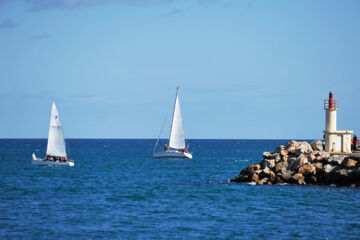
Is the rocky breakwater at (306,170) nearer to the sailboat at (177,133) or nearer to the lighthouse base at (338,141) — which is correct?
the lighthouse base at (338,141)

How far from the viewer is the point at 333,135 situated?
49.3 metres

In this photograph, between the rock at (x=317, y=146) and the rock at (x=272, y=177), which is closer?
the rock at (x=272, y=177)

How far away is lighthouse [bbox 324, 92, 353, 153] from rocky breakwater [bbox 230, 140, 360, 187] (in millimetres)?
2728

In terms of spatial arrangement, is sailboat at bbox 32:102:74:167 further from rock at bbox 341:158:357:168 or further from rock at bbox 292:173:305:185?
rock at bbox 341:158:357:168

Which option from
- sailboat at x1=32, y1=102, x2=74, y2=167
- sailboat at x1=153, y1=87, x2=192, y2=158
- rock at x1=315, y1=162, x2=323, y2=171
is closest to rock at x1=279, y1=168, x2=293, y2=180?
rock at x1=315, y1=162, x2=323, y2=171

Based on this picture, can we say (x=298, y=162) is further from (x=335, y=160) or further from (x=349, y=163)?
(x=349, y=163)

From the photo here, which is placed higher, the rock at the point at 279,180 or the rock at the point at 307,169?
the rock at the point at 307,169

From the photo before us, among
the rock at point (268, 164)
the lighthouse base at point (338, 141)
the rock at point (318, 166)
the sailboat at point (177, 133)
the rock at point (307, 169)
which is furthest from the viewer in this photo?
the sailboat at point (177, 133)

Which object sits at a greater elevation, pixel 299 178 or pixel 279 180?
pixel 299 178

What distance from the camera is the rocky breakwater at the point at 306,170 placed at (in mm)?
41312

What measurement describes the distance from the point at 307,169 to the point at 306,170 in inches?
4.6

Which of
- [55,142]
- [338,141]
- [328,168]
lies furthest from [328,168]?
[55,142]

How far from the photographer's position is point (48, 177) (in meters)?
56.2

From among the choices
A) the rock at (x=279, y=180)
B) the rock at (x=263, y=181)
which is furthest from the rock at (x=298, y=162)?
the rock at (x=263, y=181)
